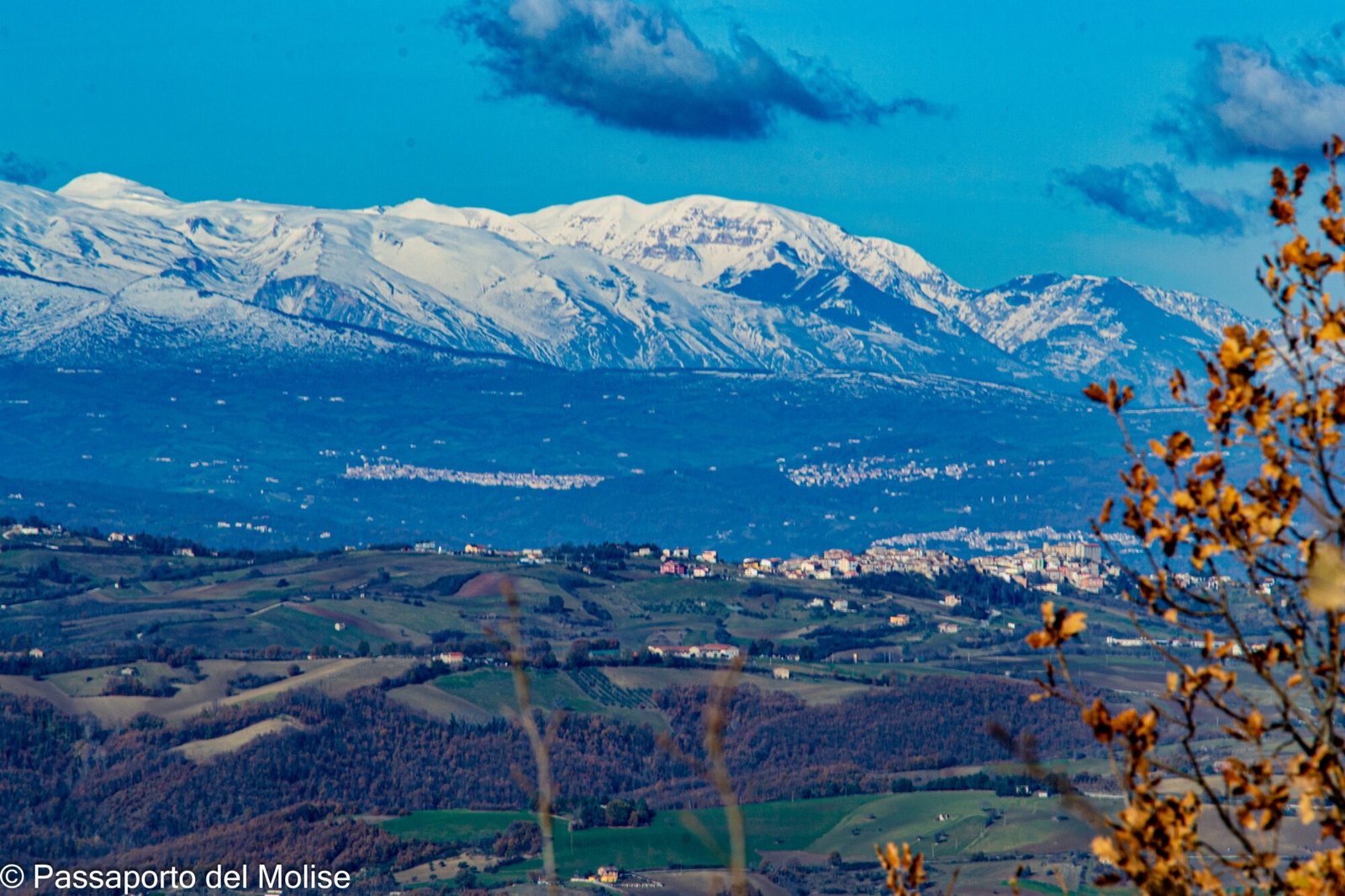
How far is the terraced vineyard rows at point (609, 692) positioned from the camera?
5581 inches

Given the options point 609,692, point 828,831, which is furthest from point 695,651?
point 828,831

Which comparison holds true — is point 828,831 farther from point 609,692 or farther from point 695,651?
point 695,651

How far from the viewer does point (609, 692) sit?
473ft

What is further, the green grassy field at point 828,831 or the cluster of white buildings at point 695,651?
the cluster of white buildings at point 695,651

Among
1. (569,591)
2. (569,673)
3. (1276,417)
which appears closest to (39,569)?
(569,591)

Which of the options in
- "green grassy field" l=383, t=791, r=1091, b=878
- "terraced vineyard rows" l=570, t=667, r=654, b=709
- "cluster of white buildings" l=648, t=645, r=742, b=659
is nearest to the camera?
"green grassy field" l=383, t=791, r=1091, b=878

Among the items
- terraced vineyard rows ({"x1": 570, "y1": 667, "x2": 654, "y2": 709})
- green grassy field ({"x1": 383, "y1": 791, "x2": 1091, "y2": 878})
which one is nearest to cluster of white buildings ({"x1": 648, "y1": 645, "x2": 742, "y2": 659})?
terraced vineyard rows ({"x1": 570, "y1": 667, "x2": 654, "y2": 709})

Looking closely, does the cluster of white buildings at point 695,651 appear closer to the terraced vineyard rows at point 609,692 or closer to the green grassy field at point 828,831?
the terraced vineyard rows at point 609,692

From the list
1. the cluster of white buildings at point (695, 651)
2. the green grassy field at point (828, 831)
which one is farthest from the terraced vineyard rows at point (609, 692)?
the green grassy field at point (828, 831)

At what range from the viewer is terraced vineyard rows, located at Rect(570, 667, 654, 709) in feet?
465

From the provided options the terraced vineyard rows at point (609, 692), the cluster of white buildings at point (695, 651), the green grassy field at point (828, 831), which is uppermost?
the cluster of white buildings at point (695, 651)

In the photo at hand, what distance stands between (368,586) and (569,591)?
63.5 feet

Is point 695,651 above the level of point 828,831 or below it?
above

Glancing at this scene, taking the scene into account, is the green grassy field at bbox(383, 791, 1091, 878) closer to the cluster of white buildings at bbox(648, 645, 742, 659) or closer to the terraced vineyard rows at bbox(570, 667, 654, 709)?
the terraced vineyard rows at bbox(570, 667, 654, 709)
